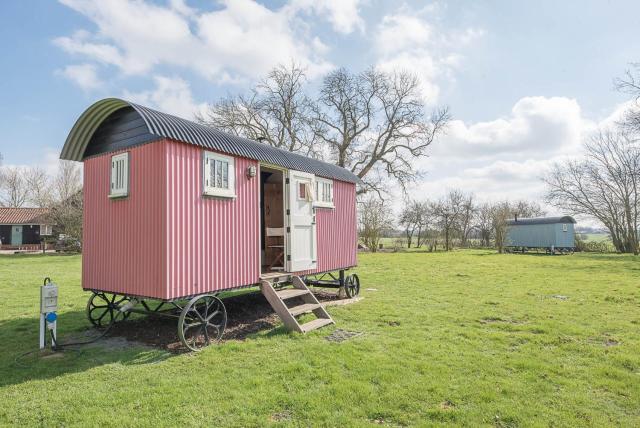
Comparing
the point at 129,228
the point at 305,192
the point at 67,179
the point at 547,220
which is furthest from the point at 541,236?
the point at 67,179

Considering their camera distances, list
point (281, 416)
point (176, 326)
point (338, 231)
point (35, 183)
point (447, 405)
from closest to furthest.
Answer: point (281, 416), point (447, 405), point (176, 326), point (338, 231), point (35, 183)

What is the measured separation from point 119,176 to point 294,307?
11.8 feet

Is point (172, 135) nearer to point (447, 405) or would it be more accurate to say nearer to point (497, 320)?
point (447, 405)

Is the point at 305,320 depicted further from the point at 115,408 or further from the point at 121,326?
the point at 115,408

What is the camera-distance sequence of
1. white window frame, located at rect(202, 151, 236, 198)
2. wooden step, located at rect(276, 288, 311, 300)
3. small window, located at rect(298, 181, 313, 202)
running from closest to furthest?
1. white window frame, located at rect(202, 151, 236, 198)
2. wooden step, located at rect(276, 288, 311, 300)
3. small window, located at rect(298, 181, 313, 202)

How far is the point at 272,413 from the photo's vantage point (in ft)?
10.8

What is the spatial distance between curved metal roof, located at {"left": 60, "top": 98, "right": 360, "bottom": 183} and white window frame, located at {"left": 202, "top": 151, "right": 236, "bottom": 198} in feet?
0.39

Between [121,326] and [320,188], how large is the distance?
4778mm

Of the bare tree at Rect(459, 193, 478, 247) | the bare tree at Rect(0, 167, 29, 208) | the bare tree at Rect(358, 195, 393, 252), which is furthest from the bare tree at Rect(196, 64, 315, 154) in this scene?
the bare tree at Rect(0, 167, 29, 208)

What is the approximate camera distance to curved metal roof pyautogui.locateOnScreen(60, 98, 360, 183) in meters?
5.09

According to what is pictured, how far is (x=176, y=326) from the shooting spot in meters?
6.45

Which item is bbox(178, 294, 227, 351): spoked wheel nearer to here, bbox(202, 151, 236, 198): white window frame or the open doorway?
bbox(202, 151, 236, 198): white window frame

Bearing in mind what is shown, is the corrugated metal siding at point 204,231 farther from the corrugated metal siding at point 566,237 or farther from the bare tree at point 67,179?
the bare tree at point 67,179

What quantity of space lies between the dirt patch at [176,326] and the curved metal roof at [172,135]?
2977 mm
